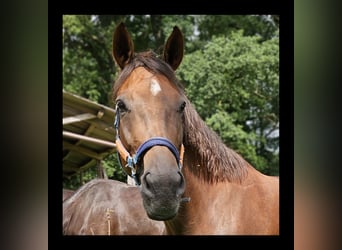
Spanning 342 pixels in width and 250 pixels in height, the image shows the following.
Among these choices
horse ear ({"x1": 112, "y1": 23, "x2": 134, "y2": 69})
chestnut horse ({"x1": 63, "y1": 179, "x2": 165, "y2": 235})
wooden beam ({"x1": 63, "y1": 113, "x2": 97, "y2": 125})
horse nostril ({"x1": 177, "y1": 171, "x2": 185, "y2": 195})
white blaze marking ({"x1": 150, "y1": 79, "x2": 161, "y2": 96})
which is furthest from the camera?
wooden beam ({"x1": 63, "y1": 113, "x2": 97, "y2": 125})

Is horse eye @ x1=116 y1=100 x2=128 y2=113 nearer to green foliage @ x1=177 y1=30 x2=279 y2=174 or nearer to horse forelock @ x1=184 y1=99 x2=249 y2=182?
horse forelock @ x1=184 y1=99 x2=249 y2=182

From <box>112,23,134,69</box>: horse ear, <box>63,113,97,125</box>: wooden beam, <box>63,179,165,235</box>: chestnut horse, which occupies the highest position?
<box>112,23,134,69</box>: horse ear

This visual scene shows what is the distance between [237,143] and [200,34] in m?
0.72

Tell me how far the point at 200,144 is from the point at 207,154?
65mm

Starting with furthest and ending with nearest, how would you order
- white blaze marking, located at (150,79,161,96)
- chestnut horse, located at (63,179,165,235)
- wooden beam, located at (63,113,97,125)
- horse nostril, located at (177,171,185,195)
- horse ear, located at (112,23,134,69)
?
wooden beam, located at (63,113,97,125), chestnut horse, located at (63,179,165,235), horse ear, located at (112,23,134,69), white blaze marking, located at (150,79,161,96), horse nostril, located at (177,171,185,195)

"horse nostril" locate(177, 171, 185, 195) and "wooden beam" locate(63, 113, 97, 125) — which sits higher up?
"wooden beam" locate(63, 113, 97, 125)

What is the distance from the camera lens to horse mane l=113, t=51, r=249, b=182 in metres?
2.46

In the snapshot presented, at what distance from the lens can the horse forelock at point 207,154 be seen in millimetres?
2459

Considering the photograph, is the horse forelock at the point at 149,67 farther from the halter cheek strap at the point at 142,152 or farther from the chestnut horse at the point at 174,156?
the halter cheek strap at the point at 142,152

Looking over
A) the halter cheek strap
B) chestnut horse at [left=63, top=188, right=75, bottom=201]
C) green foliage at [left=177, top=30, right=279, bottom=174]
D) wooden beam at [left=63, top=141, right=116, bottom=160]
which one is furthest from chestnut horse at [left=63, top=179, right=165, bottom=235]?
green foliage at [left=177, top=30, right=279, bottom=174]

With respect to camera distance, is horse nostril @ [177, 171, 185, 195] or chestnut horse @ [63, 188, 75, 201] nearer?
horse nostril @ [177, 171, 185, 195]
